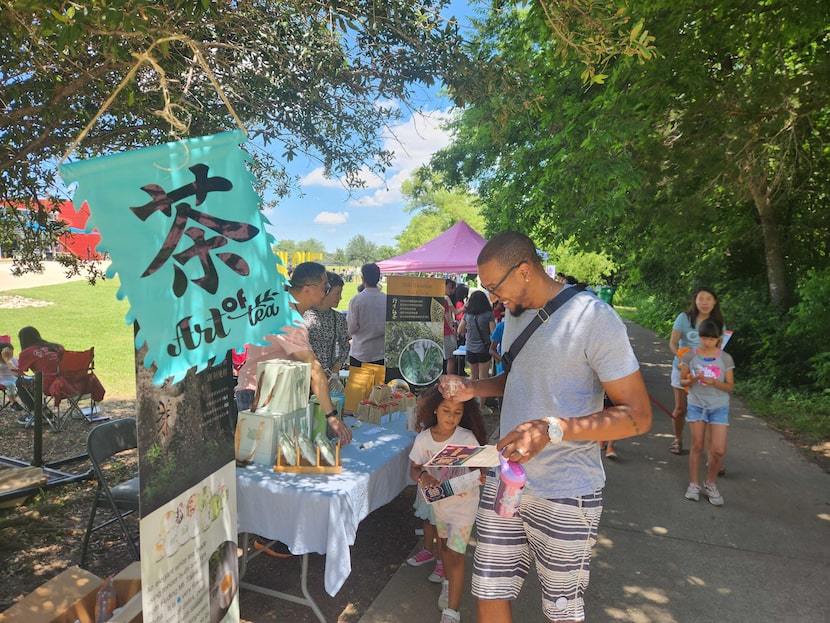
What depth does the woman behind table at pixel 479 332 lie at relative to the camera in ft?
→ 26.4

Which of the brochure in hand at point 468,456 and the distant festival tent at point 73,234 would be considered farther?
the distant festival tent at point 73,234

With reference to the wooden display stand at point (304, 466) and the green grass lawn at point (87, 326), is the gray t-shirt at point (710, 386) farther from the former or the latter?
the green grass lawn at point (87, 326)

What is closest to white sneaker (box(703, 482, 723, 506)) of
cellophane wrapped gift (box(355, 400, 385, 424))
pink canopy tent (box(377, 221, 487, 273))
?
cellophane wrapped gift (box(355, 400, 385, 424))

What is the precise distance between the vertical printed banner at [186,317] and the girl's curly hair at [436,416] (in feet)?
3.92

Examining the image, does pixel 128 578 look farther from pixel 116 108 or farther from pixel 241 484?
pixel 116 108

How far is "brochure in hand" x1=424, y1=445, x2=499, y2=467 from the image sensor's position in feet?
7.59

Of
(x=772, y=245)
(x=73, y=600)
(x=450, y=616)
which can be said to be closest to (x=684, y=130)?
(x=772, y=245)

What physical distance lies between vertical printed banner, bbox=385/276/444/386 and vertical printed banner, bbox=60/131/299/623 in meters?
3.62

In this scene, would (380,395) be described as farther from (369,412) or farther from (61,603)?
(61,603)

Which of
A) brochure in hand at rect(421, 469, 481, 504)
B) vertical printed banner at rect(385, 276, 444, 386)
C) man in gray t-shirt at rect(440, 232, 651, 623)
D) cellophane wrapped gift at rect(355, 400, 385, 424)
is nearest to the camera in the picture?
man in gray t-shirt at rect(440, 232, 651, 623)

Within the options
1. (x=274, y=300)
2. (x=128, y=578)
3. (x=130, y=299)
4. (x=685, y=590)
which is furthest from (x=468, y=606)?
(x=130, y=299)

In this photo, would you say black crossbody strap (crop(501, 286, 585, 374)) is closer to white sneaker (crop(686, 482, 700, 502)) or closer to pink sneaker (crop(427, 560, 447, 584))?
pink sneaker (crop(427, 560, 447, 584))

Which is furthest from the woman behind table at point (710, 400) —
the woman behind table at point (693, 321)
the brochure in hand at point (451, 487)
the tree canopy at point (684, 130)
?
the brochure in hand at point (451, 487)

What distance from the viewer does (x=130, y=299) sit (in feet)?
5.78
